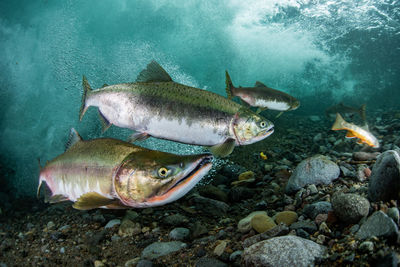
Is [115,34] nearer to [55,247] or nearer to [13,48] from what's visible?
[13,48]

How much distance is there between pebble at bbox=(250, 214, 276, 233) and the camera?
226cm

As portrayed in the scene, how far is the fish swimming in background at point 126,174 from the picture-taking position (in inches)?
56.7

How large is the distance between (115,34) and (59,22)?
7164mm

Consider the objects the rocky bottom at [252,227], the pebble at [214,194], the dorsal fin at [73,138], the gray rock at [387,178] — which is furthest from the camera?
the pebble at [214,194]

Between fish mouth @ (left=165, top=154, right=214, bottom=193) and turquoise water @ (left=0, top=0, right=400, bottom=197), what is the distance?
19.9 ft

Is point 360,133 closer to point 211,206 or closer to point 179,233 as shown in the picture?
point 211,206

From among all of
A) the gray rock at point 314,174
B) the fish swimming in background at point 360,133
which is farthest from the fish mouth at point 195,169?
the fish swimming in background at point 360,133

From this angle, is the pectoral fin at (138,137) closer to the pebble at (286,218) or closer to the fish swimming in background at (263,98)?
the pebble at (286,218)

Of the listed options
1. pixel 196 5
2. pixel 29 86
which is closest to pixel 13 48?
pixel 29 86

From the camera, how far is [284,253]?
5.15 feet

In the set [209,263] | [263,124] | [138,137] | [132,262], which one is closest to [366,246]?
[209,263]

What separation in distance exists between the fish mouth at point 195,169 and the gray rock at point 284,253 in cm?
83

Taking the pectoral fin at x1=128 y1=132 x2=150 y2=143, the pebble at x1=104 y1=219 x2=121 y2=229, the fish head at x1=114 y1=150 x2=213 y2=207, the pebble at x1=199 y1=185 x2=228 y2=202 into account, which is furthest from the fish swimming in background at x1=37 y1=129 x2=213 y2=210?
the pebble at x1=199 y1=185 x2=228 y2=202

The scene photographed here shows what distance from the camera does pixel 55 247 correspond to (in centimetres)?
285
